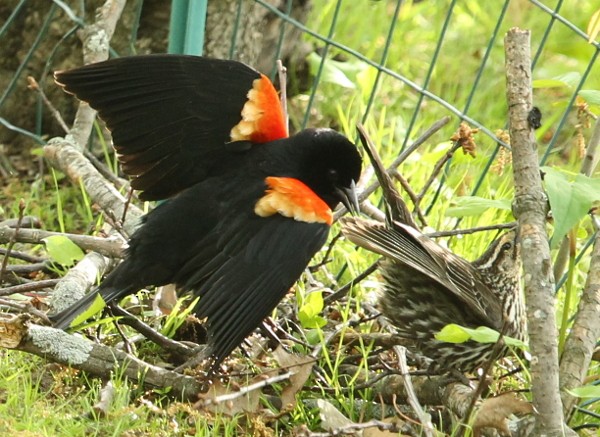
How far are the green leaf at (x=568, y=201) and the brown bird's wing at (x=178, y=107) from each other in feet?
4.55

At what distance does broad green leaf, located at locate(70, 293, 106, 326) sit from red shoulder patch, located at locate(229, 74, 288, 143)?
86 centimetres

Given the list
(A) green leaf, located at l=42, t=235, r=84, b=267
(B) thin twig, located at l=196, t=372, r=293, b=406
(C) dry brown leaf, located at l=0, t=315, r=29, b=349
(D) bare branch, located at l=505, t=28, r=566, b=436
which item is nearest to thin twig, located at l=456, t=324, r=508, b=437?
(D) bare branch, located at l=505, t=28, r=566, b=436

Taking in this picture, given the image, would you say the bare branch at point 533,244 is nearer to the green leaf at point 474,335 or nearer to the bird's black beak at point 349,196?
the green leaf at point 474,335

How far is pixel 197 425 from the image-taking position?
3490 millimetres

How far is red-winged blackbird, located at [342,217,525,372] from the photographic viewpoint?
3832 millimetres

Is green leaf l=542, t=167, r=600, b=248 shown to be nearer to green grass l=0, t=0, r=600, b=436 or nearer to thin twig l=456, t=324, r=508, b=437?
thin twig l=456, t=324, r=508, b=437

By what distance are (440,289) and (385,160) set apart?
1.60 metres

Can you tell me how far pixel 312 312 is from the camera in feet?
12.9

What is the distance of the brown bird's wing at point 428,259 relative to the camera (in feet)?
12.5

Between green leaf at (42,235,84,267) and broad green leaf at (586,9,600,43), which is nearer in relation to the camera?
broad green leaf at (586,9,600,43)

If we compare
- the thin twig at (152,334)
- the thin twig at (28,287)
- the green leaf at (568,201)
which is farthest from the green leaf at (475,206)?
the thin twig at (28,287)

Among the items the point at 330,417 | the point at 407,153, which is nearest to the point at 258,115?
the point at 407,153

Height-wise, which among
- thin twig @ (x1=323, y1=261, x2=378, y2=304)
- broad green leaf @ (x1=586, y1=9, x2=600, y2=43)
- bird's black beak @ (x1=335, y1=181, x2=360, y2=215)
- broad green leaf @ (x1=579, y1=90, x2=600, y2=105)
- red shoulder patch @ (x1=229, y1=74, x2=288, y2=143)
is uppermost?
broad green leaf @ (x1=586, y1=9, x2=600, y2=43)

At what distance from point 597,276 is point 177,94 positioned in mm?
1718
